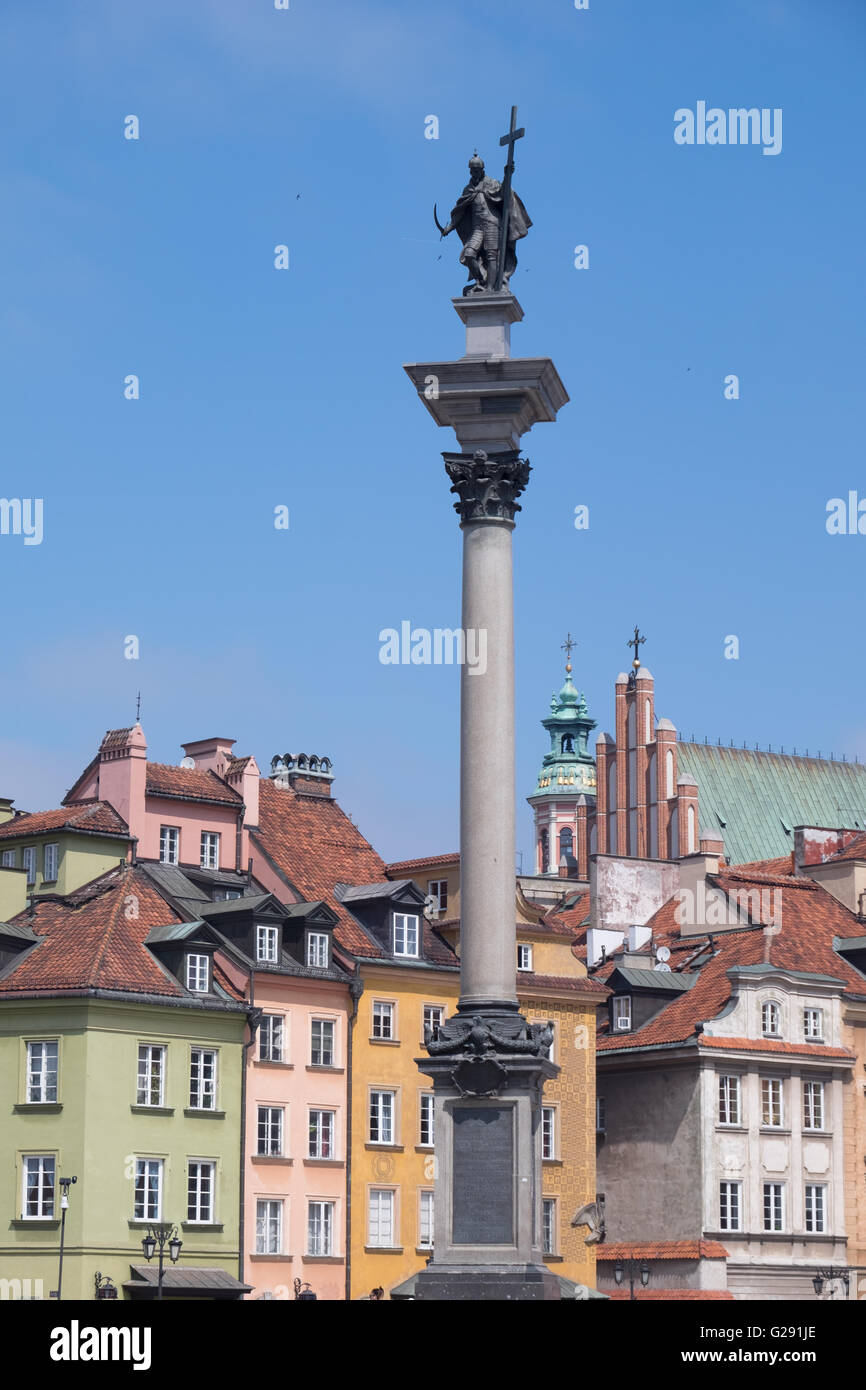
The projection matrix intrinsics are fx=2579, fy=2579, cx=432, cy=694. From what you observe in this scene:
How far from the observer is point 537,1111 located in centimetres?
3325

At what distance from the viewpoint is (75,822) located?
6288 centimetres

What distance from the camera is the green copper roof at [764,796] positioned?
114938 mm

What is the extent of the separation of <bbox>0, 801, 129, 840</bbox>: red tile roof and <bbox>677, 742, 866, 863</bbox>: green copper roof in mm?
50727

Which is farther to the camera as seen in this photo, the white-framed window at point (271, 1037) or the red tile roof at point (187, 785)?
the red tile roof at point (187, 785)

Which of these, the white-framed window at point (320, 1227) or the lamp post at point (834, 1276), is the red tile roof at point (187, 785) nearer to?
the white-framed window at point (320, 1227)

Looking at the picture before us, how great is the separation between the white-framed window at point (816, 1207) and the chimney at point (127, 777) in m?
20.9

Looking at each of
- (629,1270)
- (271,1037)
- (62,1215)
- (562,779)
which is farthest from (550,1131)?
(562,779)

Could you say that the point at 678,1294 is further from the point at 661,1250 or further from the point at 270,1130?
the point at 270,1130

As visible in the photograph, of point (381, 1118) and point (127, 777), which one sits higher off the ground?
point (127, 777)

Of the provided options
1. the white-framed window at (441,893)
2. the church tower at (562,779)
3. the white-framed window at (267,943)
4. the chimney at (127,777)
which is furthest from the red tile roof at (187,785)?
the church tower at (562,779)

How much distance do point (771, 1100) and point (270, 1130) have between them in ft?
50.9

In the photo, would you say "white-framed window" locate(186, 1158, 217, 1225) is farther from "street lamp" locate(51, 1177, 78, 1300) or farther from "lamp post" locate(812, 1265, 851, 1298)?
"lamp post" locate(812, 1265, 851, 1298)

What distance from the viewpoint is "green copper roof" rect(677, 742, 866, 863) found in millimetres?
114938
